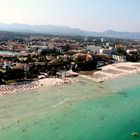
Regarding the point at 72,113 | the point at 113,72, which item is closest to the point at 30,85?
the point at 72,113

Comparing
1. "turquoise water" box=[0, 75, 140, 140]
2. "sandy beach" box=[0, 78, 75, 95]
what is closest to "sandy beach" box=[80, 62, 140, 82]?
"sandy beach" box=[0, 78, 75, 95]

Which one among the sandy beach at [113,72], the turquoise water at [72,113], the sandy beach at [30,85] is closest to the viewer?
the turquoise water at [72,113]

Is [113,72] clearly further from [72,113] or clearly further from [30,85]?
[72,113]

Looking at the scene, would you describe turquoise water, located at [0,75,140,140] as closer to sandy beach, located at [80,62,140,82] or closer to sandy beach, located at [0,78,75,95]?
sandy beach, located at [0,78,75,95]

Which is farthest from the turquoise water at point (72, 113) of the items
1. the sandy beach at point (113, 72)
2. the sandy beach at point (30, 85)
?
the sandy beach at point (113, 72)

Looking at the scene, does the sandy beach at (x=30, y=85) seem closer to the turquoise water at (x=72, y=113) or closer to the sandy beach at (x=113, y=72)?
the turquoise water at (x=72, y=113)

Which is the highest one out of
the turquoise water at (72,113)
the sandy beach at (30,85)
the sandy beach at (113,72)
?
the sandy beach at (30,85)
